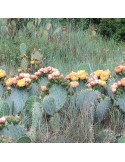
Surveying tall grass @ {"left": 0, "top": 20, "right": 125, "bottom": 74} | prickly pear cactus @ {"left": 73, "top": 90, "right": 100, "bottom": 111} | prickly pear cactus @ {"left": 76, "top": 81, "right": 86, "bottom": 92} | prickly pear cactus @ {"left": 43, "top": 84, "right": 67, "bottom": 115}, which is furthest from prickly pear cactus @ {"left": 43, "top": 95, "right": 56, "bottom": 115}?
tall grass @ {"left": 0, "top": 20, "right": 125, "bottom": 74}

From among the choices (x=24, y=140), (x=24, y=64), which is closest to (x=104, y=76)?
(x=24, y=140)

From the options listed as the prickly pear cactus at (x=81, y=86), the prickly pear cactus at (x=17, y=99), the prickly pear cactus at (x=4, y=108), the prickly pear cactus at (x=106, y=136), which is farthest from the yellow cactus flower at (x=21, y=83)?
the prickly pear cactus at (x=106, y=136)

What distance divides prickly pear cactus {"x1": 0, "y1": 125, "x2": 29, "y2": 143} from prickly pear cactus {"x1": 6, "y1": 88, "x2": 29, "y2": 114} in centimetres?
52

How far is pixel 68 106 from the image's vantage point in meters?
5.22

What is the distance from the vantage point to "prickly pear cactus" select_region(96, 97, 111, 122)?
5.05 metres

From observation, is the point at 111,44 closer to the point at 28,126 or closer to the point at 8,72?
the point at 8,72

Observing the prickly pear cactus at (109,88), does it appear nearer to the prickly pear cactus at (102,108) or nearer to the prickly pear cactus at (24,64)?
the prickly pear cactus at (102,108)

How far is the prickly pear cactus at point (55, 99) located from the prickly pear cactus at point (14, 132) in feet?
1.41

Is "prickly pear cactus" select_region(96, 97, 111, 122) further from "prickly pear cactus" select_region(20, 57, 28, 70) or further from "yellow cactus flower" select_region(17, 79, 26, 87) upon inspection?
"prickly pear cactus" select_region(20, 57, 28, 70)

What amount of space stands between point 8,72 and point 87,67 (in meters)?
1.40

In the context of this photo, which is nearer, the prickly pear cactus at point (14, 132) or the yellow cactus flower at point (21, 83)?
the prickly pear cactus at point (14, 132)

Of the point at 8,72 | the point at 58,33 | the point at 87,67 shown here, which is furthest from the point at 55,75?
the point at 58,33

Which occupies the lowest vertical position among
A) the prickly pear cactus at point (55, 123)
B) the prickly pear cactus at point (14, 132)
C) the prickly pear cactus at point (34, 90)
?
the prickly pear cactus at point (14, 132)

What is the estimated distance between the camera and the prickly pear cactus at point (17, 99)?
17.0ft
